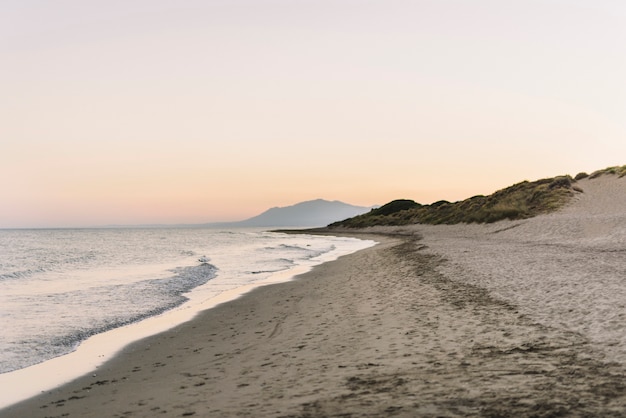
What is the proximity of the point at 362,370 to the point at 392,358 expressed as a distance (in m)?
0.84

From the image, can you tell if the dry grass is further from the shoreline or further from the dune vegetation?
the shoreline

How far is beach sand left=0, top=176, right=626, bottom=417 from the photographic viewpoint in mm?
6566

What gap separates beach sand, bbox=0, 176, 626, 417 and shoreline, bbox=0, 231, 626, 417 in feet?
0.10

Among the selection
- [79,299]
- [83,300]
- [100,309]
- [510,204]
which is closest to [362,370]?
[100,309]

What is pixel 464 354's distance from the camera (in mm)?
8641

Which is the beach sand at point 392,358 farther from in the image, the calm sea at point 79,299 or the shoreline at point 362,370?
the calm sea at point 79,299

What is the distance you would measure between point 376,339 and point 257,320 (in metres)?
5.08

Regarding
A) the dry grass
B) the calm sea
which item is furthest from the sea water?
the dry grass

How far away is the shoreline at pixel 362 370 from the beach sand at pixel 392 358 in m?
0.03

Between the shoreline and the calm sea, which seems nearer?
the shoreline

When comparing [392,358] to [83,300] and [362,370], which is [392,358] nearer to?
[362,370]

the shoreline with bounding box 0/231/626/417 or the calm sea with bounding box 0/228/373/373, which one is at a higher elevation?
the shoreline with bounding box 0/231/626/417

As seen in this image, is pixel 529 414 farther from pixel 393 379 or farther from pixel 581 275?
pixel 581 275

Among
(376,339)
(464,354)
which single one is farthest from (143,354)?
(464,354)
